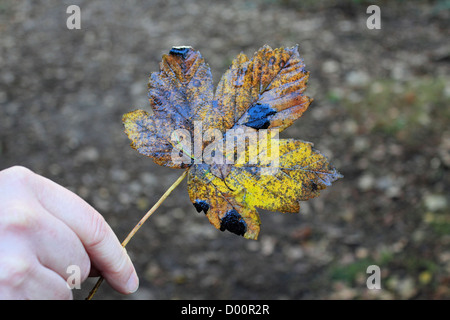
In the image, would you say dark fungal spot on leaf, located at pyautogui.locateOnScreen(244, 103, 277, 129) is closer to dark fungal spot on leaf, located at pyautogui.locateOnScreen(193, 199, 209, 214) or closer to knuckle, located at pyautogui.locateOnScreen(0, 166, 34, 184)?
dark fungal spot on leaf, located at pyautogui.locateOnScreen(193, 199, 209, 214)

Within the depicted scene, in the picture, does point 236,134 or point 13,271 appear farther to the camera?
point 236,134

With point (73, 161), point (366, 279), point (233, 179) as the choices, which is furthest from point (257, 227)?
point (73, 161)

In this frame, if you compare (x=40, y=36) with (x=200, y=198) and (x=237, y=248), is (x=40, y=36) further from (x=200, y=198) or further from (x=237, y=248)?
(x=200, y=198)

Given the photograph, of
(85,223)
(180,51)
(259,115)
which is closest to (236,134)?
(259,115)

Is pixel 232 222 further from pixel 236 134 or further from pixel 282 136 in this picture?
pixel 282 136

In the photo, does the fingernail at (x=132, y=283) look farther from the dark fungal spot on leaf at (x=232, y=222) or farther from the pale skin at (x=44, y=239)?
the dark fungal spot on leaf at (x=232, y=222)

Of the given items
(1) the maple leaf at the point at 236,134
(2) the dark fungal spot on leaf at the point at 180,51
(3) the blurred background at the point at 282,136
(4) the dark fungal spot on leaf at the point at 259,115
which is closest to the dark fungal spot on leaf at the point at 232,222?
(1) the maple leaf at the point at 236,134
